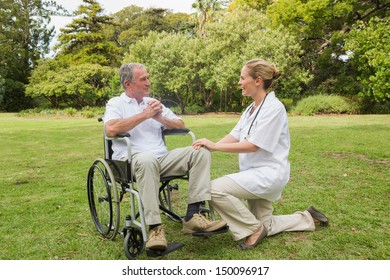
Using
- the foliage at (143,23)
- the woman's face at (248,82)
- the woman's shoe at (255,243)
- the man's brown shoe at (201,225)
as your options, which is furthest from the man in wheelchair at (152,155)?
the foliage at (143,23)

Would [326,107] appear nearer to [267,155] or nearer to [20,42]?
[267,155]

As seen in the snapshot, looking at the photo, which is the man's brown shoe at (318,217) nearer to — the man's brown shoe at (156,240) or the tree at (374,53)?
the man's brown shoe at (156,240)

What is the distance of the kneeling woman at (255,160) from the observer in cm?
260

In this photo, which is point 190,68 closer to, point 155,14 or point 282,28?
point 282,28

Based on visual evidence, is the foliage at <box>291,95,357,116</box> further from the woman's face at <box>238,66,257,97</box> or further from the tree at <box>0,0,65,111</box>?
the tree at <box>0,0,65,111</box>


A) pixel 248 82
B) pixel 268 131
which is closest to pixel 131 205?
pixel 268 131

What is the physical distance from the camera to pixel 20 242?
2.91m

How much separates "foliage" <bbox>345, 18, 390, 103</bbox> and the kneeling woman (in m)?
12.5

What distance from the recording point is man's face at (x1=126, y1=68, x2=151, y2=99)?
2.94 meters

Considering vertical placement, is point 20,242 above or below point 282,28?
below

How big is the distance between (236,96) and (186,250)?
20.7 m

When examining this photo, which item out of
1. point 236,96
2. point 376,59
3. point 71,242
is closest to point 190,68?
point 236,96

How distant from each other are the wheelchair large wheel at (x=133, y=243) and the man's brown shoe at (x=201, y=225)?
306 millimetres

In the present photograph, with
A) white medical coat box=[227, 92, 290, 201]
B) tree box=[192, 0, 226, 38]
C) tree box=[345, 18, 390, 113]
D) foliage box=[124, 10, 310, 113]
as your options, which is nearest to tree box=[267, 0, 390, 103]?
foliage box=[124, 10, 310, 113]
